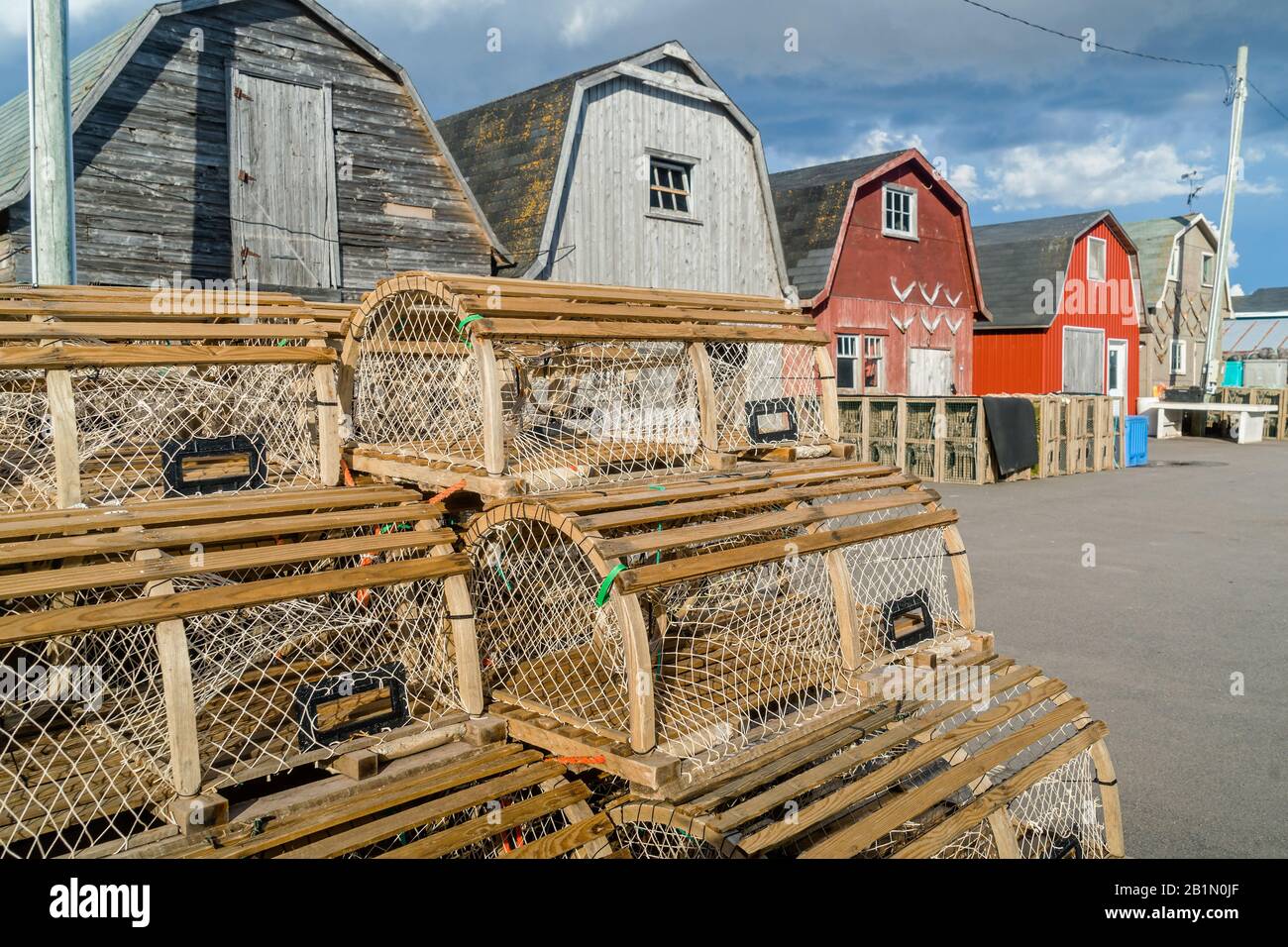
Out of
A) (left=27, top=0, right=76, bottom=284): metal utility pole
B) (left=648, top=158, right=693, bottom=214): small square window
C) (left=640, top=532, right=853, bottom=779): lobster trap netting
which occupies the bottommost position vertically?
(left=640, top=532, right=853, bottom=779): lobster trap netting

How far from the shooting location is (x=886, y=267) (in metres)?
20.9

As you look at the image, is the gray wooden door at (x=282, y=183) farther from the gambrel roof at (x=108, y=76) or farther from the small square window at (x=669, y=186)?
the small square window at (x=669, y=186)

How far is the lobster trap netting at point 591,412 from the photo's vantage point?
14.3ft

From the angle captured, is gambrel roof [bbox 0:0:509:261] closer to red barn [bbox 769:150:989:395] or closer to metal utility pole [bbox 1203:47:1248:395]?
red barn [bbox 769:150:989:395]

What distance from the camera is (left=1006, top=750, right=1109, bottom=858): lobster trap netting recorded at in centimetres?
391

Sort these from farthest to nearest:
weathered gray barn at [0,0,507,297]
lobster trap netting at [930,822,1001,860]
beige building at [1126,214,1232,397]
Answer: beige building at [1126,214,1232,397] → weathered gray barn at [0,0,507,297] → lobster trap netting at [930,822,1001,860]

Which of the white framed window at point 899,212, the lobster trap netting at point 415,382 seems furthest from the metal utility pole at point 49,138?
the white framed window at point 899,212

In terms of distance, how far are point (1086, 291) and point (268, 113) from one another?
74.9ft

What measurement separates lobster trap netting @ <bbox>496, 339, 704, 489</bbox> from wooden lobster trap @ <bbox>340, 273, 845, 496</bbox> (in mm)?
13

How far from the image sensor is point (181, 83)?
10383 millimetres

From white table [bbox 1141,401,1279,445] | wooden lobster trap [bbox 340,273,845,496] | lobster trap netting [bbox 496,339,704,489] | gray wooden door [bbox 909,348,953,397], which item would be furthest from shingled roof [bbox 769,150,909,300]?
wooden lobster trap [bbox 340,273,845,496]

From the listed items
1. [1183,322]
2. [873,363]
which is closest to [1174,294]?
[1183,322]

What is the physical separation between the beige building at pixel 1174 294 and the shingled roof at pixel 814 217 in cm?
1475

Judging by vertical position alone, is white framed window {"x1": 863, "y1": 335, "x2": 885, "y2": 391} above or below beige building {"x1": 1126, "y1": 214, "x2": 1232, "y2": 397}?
below
